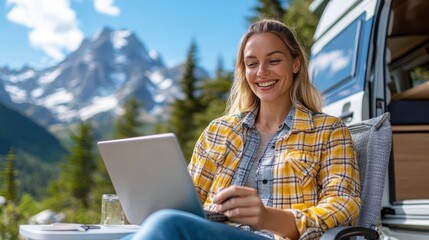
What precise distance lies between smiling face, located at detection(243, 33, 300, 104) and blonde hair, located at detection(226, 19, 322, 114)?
28 mm

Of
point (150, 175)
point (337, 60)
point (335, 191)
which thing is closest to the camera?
point (150, 175)

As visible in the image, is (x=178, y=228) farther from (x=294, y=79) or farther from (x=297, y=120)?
(x=294, y=79)

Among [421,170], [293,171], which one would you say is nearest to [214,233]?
[293,171]

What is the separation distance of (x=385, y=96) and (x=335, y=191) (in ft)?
3.87

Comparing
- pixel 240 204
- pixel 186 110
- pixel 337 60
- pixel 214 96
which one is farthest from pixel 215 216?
pixel 186 110

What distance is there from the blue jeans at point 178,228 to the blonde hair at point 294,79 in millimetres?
896

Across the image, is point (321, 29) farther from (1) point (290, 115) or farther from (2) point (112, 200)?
(2) point (112, 200)

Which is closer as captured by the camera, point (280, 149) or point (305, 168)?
point (305, 168)

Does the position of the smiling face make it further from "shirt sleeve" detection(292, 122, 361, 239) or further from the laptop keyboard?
the laptop keyboard

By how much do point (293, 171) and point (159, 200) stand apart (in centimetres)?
53

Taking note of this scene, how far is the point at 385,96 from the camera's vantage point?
286 cm

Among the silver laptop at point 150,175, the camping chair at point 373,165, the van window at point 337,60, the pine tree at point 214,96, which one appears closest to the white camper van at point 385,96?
the van window at point 337,60

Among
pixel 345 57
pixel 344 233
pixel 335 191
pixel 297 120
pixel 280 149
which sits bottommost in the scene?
pixel 344 233

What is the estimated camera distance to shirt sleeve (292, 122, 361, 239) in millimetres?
1731
